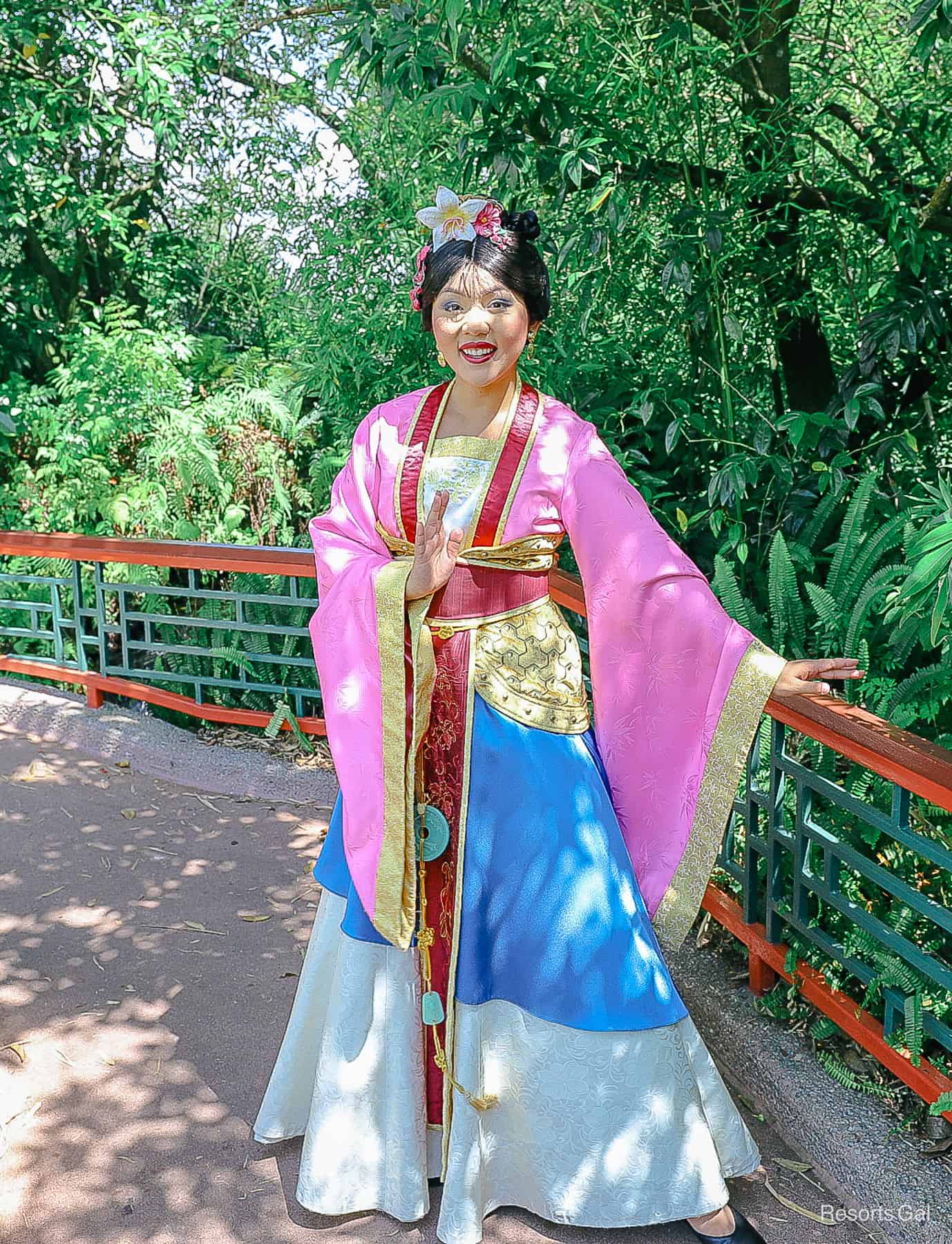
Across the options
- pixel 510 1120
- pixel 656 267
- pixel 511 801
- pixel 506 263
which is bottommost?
pixel 510 1120

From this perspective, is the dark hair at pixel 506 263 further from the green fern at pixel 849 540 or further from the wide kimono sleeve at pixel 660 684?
the green fern at pixel 849 540

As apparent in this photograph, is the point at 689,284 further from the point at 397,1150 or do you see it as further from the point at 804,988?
the point at 397,1150

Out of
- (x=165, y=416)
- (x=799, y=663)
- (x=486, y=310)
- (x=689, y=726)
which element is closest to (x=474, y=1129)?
(x=689, y=726)

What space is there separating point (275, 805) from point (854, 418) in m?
2.41

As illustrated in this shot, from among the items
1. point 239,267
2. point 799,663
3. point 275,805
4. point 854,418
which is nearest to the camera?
point 799,663

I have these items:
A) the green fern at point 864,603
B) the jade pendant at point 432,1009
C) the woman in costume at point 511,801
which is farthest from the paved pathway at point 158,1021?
the green fern at point 864,603

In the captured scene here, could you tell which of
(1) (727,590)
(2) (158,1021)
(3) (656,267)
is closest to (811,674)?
(1) (727,590)

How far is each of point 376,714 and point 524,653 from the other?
0.29m

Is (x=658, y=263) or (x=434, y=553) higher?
(x=658, y=263)

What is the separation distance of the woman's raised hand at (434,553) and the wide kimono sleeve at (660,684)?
0.86ft

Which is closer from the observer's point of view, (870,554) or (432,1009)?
(432,1009)

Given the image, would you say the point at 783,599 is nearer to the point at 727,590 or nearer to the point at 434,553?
the point at 727,590

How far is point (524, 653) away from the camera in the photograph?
2189mm

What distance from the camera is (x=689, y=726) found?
85.7 inches
